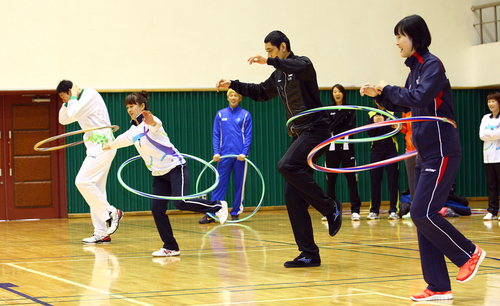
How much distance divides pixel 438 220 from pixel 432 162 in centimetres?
36

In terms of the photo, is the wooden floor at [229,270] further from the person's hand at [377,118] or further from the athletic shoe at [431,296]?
the person's hand at [377,118]

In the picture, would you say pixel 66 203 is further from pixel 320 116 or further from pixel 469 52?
pixel 469 52

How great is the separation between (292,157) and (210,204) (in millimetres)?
1773

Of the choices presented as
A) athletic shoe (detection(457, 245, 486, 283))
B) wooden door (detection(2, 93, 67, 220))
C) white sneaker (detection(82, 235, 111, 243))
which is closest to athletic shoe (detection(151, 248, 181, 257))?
white sneaker (detection(82, 235, 111, 243))

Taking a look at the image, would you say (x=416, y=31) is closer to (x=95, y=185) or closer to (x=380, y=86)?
(x=380, y=86)

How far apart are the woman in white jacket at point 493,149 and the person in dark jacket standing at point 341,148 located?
6.77ft

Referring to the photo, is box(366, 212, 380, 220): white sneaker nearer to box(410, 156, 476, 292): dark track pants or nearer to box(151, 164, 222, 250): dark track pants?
box(151, 164, 222, 250): dark track pants

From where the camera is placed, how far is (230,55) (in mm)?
12258

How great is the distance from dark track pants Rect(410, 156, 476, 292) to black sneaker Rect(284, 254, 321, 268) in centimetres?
157

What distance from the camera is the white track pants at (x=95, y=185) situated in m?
7.65

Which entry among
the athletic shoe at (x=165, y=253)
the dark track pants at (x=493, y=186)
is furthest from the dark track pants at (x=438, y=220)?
the dark track pants at (x=493, y=186)

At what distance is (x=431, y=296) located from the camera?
377 cm

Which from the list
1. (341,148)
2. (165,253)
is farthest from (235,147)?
(165,253)

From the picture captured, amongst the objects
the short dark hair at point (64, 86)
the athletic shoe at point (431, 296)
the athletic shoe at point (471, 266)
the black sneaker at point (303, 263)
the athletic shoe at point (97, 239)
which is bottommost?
the athletic shoe at point (97, 239)
